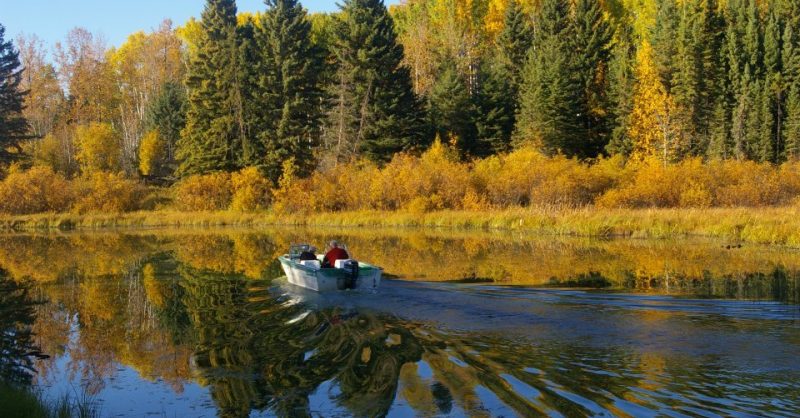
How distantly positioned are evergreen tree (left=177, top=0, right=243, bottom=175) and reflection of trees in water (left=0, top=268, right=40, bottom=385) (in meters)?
37.9

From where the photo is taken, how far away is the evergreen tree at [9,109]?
5994 cm

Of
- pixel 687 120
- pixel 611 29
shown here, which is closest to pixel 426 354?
pixel 687 120

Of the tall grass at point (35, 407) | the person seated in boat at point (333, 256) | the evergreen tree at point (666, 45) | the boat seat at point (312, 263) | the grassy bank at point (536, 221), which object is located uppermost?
the evergreen tree at point (666, 45)

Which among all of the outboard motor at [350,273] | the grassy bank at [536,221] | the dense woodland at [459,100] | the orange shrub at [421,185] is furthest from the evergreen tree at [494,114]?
the outboard motor at [350,273]

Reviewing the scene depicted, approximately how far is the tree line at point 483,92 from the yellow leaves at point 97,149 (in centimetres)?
14

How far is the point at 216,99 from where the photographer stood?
60.8 m

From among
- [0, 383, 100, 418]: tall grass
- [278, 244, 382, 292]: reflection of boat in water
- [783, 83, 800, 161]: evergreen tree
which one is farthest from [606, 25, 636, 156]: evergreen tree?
[0, 383, 100, 418]: tall grass

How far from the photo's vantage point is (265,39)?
199 feet

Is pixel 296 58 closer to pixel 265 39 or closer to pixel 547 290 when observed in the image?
pixel 265 39

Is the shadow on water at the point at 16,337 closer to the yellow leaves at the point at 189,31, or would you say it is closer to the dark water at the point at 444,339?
the dark water at the point at 444,339

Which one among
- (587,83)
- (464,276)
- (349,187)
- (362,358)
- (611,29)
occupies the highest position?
(611,29)

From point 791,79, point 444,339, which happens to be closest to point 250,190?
point 444,339

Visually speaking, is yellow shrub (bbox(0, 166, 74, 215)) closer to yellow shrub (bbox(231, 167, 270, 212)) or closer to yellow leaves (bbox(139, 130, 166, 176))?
yellow leaves (bbox(139, 130, 166, 176))

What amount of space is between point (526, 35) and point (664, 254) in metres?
43.9
